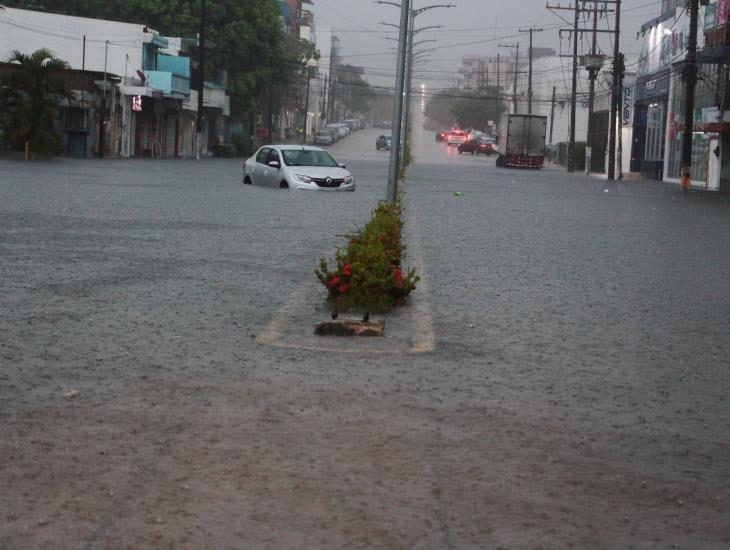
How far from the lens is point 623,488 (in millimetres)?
5754

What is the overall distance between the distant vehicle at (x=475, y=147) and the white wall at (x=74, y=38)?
44517 millimetres

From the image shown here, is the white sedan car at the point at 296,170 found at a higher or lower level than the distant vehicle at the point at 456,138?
lower

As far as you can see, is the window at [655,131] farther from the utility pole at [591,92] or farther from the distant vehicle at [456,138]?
the distant vehicle at [456,138]

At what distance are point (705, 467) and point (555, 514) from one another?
4.17ft

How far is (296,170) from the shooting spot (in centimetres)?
3444

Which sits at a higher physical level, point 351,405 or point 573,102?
point 573,102

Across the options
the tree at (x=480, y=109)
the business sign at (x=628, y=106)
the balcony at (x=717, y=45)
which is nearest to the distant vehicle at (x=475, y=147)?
the business sign at (x=628, y=106)

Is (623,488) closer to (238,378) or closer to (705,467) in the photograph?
(705,467)

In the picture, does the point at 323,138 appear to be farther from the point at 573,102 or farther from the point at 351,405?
the point at 351,405

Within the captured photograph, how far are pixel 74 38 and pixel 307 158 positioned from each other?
4015 centimetres

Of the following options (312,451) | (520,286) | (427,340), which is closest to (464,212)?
(520,286)

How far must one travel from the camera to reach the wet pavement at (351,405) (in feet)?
16.8

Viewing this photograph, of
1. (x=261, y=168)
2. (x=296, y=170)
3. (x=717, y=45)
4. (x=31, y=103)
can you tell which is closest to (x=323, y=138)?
(x=717, y=45)

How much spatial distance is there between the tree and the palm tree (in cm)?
12071
